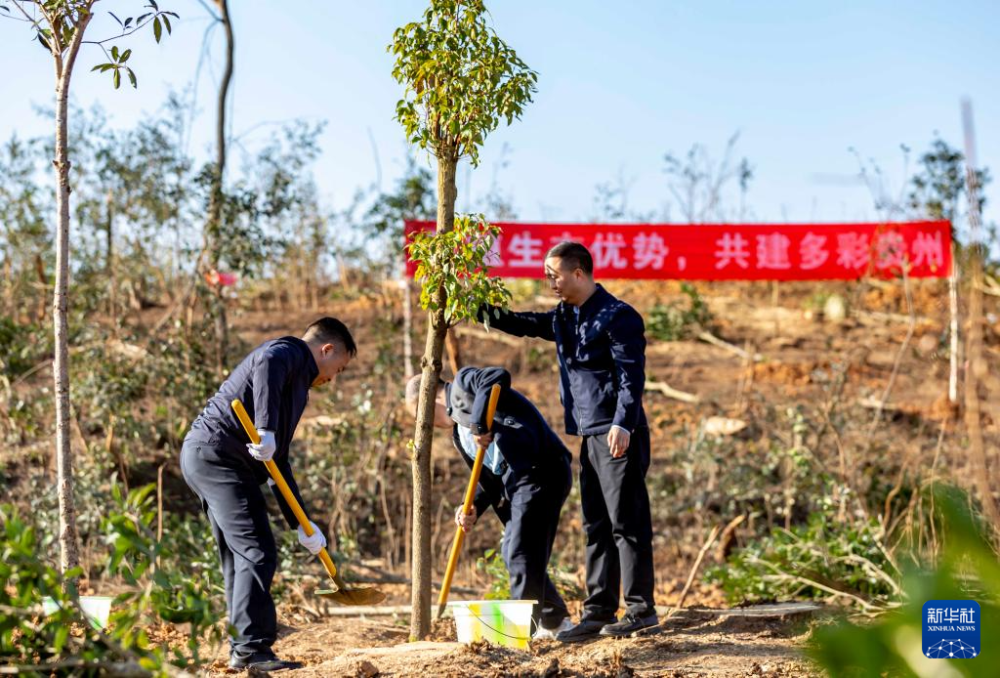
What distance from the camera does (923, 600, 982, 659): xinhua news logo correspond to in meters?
0.99

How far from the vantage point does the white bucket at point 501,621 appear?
4180mm

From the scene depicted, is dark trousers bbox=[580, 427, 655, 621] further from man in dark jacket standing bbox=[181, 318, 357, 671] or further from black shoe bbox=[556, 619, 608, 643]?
man in dark jacket standing bbox=[181, 318, 357, 671]

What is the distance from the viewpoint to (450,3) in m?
4.42

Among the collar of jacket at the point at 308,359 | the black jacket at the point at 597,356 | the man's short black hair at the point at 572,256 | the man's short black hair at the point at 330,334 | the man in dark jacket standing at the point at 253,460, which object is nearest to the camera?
the man in dark jacket standing at the point at 253,460

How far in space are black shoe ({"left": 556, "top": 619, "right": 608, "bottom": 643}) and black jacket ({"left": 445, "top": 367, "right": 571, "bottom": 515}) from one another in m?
0.70

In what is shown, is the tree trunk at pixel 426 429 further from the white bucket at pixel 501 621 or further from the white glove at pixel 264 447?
the white glove at pixel 264 447

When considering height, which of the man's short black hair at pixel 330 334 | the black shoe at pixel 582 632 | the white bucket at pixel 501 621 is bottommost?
the black shoe at pixel 582 632

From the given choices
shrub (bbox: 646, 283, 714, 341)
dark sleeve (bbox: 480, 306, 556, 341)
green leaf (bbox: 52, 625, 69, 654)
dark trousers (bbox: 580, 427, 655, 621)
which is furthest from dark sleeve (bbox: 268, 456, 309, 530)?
shrub (bbox: 646, 283, 714, 341)

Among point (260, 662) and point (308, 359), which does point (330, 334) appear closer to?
point (308, 359)

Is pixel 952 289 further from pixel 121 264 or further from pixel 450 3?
pixel 121 264

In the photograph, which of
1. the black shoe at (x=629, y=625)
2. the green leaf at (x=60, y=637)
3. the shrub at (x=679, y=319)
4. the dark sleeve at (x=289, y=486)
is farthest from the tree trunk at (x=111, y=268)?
the shrub at (x=679, y=319)

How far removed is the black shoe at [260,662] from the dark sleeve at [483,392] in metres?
1.24

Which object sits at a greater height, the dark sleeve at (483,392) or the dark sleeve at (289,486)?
the dark sleeve at (483,392)

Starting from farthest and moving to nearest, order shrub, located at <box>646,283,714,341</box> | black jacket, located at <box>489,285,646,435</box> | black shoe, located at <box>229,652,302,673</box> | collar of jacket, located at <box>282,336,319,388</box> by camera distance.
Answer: shrub, located at <box>646,283,714,341</box>
black jacket, located at <box>489,285,646,435</box>
collar of jacket, located at <box>282,336,319,388</box>
black shoe, located at <box>229,652,302,673</box>
